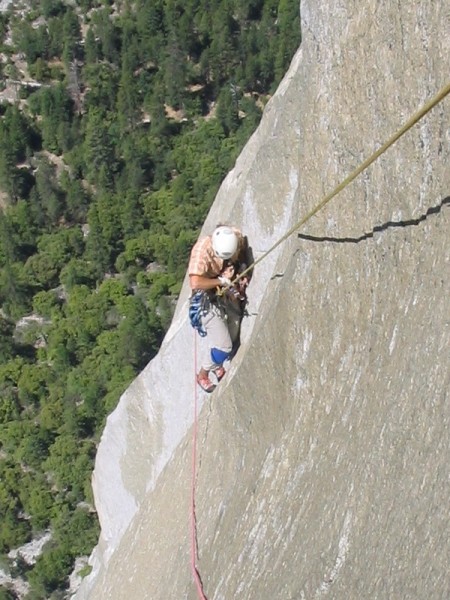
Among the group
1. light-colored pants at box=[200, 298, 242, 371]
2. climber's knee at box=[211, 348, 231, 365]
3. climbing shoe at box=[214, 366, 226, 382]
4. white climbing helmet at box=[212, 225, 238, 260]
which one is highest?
white climbing helmet at box=[212, 225, 238, 260]

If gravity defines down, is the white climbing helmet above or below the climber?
above

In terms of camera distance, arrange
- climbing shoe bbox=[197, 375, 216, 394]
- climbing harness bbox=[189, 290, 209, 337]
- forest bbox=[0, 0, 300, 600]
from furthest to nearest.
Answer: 1. forest bbox=[0, 0, 300, 600]
2. climbing shoe bbox=[197, 375, 216, 394]
3. climbing harness bbox=[189, 290, 209, 337]

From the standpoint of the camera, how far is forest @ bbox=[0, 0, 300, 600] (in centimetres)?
3991

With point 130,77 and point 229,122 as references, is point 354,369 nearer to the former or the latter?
point 229,122

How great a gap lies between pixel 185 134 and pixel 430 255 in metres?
57.7

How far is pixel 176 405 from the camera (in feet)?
41.3

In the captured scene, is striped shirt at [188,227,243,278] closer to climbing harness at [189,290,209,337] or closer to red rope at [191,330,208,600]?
climbing harness at [189,290,209,337]

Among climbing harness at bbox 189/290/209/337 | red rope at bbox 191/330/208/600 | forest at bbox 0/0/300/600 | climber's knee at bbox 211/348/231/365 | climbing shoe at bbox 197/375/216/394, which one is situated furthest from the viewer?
forest at bbox 0/0/300/600

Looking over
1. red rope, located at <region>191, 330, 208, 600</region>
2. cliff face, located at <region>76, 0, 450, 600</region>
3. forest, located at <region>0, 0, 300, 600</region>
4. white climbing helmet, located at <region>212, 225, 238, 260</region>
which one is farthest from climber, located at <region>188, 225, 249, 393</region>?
forest, located at <region>0, 0, 300, 600</region>

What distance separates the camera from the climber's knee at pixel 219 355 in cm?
1042

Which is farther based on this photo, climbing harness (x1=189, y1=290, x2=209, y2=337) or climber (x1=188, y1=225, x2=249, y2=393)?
climbing harness (x1=189, y1=290, x2=209, y2=337)

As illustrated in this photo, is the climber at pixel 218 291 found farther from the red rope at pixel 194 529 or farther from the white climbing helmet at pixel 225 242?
the red rope at pixel 194 529

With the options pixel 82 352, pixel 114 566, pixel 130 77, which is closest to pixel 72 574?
pixel 82 352

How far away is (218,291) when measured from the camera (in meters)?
10.0
